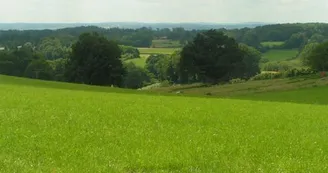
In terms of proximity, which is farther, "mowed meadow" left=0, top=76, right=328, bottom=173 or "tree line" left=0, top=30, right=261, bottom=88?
"tree line" left=0, top=30, right=261, bottom=88

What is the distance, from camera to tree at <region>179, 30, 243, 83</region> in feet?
374

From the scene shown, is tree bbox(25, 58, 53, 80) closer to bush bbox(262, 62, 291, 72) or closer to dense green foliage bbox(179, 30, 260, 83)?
dense green foliage bbox(179, 30, 260, 83)

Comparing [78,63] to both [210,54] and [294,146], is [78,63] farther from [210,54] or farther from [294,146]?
[294,146]

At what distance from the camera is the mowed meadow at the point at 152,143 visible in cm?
1349

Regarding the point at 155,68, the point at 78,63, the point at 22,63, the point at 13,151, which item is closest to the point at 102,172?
the point at 13,151

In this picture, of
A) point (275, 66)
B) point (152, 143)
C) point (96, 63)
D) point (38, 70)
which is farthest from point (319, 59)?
point (152, 143)

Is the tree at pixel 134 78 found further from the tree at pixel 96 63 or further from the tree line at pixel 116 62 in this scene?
the tree at pixel 96 63

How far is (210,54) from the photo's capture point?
114 m

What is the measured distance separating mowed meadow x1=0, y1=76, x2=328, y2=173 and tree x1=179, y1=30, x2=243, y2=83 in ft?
291

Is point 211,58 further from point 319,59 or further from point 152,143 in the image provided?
point 152,143

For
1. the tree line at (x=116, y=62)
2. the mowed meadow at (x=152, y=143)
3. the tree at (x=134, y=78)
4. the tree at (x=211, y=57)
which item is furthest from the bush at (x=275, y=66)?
the mowed meadow at (x=152, y=143)

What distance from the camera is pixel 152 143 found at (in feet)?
54.3

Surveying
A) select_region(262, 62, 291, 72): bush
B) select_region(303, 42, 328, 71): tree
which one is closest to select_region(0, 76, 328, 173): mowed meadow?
select_region(303, 42, 328, 71): tree

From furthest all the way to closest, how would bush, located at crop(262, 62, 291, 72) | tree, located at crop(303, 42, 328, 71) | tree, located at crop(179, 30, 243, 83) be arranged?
bush, located at crop(262, 62, 291, 72)
tree, located at crop(303, 42, 328, 71)
tree, located at crop(179, 30, 243, 83)
